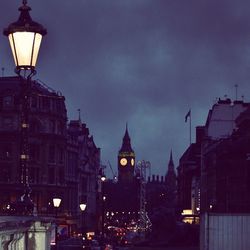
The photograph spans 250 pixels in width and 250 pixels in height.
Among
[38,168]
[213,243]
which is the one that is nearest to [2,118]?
[38,168]

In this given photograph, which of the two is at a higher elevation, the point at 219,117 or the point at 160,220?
the point at 219,117

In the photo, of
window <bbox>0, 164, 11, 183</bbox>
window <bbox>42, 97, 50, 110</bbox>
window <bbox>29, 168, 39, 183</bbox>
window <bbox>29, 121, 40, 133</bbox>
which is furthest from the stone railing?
window <bbox>42, 97, 50, 110</bbox>

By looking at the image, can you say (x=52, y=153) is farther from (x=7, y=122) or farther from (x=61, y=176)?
(x=7, y=122)

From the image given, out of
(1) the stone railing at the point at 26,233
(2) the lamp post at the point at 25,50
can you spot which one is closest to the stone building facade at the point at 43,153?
(2) the lamp post at the point at 25,50

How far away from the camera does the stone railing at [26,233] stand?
32.2 feet

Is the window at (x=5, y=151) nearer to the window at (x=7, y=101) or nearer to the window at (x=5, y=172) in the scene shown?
the window at (x=5, y=172)

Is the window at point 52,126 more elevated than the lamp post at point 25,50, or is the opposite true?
the window at point 52,126

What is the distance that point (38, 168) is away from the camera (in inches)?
4562

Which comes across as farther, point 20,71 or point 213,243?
point 213,243

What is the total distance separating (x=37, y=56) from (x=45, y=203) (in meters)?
104

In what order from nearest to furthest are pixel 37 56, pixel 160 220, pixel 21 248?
pixel 21 248
pixel 37 56
pixel 160 220

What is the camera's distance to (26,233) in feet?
36.6

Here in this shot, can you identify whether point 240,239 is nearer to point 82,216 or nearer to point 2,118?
point 2,118

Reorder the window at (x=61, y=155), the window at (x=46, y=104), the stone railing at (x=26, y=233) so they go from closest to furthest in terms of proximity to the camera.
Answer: the stone railing at (x=26, y=233), the window at (x=46, y=104), the window at (x=61, y=155)
